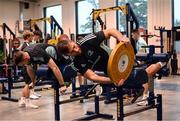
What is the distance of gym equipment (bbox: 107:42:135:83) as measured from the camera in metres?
2.81

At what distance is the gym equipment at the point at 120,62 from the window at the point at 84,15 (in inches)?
379

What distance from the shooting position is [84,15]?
1290 cm

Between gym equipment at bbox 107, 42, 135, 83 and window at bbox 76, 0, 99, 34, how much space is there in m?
9.63

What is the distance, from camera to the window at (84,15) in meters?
12.7

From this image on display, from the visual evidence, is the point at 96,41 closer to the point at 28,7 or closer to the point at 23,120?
the point at 23,120

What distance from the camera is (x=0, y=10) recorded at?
1334 cm

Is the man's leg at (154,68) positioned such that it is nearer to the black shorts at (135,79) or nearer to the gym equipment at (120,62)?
the black shorts at (135,79)

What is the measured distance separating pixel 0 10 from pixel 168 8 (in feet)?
24.6

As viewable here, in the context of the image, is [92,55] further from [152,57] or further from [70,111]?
[70,111]

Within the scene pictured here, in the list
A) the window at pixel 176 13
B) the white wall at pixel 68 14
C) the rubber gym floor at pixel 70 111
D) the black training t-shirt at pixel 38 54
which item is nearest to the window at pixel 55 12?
the white wall at pixel 68 14

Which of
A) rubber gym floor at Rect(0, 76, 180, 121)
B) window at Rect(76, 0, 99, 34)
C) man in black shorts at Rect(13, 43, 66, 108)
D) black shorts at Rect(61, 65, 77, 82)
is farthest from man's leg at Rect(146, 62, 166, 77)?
window at Rect(76, 0, 99, 34)

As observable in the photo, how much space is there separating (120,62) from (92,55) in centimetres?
43

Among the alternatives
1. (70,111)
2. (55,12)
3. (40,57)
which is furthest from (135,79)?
(55,12)

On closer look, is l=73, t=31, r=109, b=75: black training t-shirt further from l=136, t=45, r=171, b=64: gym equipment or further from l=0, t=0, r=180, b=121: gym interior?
l=136, t=45, r=171, b=64: gym equipment
